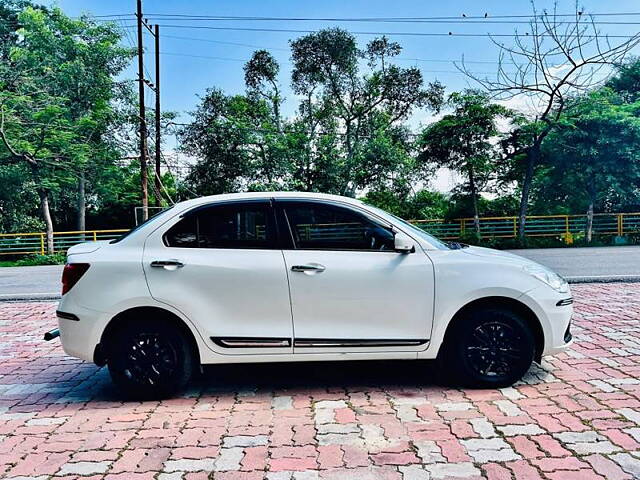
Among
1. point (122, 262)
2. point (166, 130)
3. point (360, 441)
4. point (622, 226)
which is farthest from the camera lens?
point (166, 130)

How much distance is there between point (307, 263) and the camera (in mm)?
3740

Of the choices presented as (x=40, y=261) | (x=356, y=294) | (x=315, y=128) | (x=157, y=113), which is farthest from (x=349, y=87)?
(x=356, y=294)

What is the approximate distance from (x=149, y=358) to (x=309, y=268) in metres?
1.38

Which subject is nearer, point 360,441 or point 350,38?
point 360,441

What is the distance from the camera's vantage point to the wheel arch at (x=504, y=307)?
3.88 m

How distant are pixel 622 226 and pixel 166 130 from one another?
2140cm

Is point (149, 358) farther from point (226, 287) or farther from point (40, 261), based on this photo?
point (40, 261)

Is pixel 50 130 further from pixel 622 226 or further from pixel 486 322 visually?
pixel 622 226

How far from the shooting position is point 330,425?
129 inches

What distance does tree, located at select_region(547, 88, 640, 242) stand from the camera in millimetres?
20016

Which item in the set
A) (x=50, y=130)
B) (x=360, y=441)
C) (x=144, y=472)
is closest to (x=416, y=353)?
(x=360, y=441)

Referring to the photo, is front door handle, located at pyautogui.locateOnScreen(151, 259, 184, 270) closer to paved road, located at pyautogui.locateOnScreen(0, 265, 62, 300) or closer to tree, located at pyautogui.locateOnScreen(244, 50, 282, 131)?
paved road, located at pyautogui.locateOnScreen(0, 265, 62, 300)

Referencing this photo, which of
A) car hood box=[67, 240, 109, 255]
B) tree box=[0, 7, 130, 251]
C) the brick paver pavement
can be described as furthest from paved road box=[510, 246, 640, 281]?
tree box=[0, 7, 130, 251]

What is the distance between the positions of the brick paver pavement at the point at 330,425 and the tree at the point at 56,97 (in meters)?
18.4
